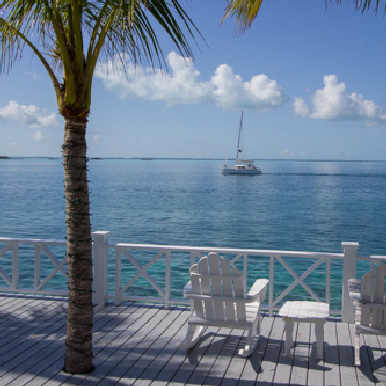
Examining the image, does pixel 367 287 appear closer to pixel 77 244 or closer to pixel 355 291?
pixel 355 291

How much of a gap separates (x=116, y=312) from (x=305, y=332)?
2200 mm

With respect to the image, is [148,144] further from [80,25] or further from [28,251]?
[80,25]

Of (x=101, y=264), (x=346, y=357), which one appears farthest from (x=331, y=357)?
(x=101, y=264)

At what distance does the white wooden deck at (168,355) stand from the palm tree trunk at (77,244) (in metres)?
0.24

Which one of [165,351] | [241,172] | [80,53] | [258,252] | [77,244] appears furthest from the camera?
[241,172]

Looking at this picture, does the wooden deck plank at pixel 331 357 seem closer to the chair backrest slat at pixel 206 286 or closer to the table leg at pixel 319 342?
the table leg at pixel 319 342

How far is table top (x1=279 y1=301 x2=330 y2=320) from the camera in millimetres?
4875

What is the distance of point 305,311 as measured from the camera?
16.5 ft

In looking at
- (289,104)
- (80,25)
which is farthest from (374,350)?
(289,104)

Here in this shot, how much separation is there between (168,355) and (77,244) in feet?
4.72

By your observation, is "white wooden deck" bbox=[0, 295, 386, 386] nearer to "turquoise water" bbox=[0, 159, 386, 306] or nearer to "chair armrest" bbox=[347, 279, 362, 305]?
"chair armrest" bbox=[347, 279, 362, 305]

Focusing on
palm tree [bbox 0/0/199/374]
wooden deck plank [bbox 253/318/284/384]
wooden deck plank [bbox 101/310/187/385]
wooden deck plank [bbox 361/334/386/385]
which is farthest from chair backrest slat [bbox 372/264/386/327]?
palm tree [bbox 0/0/199/374]

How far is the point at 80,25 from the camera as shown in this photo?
4.24m

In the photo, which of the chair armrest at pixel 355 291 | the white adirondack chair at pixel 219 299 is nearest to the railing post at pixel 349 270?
the chair armrest at pixel 355 291
